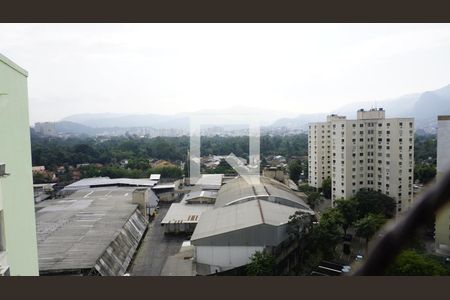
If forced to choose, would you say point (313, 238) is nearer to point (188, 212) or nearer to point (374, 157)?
point (188, 212)

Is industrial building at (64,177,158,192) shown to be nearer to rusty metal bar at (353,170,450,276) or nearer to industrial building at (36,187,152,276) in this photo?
industrial building at (36,187,152,276)

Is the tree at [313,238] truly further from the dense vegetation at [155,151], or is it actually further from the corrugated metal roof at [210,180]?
the dense vegetation at [155,151]

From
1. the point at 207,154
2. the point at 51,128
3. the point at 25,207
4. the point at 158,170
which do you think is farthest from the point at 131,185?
the point at 51,128

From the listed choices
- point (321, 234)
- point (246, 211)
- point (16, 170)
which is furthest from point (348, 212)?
point (16, 170)

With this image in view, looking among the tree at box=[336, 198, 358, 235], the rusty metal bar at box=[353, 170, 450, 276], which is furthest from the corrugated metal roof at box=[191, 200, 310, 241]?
the rusty metal bar at box=[353, 170, 450, 276]

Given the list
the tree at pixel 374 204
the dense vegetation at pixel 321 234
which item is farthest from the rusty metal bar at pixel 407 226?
the tree at pixel 374 204

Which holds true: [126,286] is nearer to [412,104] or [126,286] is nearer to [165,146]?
[165,146]

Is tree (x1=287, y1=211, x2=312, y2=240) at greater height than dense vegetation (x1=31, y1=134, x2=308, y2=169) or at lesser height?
lesser
